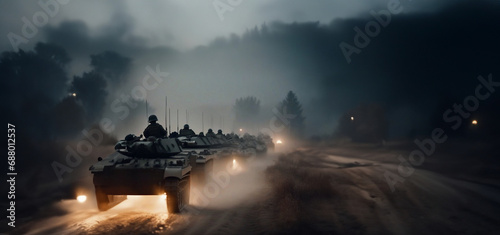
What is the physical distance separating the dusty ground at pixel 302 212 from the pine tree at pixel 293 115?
3003 inches

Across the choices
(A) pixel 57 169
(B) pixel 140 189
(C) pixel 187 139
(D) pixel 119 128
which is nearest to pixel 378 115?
(C) pixel 187 139

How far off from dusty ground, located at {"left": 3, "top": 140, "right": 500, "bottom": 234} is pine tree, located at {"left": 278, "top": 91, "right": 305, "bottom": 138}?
250 ft

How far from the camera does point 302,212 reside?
9.52 metres

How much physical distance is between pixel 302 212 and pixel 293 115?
85.8 m

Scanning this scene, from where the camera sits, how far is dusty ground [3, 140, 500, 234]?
8164 mm

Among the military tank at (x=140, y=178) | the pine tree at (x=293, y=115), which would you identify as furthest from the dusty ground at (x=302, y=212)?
the pine tree at (x=293, y=115)

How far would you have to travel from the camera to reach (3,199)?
1276 cm

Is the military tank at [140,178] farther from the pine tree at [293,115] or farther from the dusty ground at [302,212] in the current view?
the pine tree at [293,115]

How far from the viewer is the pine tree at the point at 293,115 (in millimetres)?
91875

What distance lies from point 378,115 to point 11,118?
48368mm

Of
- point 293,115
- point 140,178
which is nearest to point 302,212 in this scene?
point 140,178

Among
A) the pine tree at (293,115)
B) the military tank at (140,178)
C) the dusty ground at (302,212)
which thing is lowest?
the dusty ground at (302,212)

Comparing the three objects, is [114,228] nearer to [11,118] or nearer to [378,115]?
[11,118]

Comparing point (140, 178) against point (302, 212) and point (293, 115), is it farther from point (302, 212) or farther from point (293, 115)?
point (293, 115)
